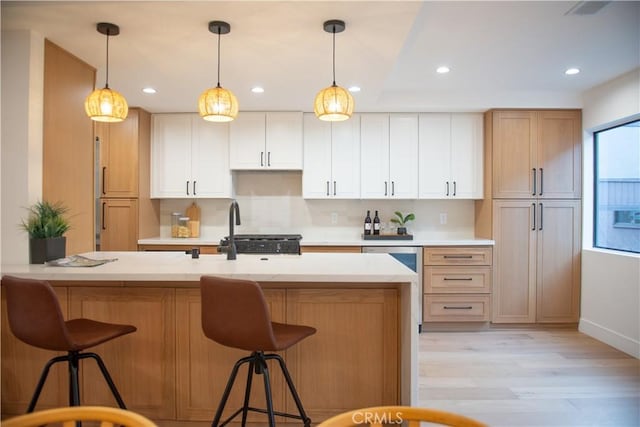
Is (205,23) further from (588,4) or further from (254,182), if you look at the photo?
(254,182)

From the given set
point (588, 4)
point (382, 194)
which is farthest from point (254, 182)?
point (588, 4)

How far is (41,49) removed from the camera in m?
2.58

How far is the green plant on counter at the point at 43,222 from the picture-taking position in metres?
2.43

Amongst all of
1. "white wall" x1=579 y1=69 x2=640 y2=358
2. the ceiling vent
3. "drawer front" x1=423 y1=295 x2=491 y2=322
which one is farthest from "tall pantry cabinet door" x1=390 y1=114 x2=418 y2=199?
the ceiling vent

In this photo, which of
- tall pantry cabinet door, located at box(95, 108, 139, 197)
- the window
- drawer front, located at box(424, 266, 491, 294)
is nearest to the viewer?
the window

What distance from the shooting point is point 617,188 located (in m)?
3.94

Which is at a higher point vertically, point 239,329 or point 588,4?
point 588,4

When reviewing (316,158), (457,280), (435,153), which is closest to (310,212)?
(316,158)

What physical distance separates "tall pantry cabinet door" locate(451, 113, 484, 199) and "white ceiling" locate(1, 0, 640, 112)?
1.06 feet

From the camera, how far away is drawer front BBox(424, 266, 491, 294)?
4.24 meters

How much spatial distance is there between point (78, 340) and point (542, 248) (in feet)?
14.0

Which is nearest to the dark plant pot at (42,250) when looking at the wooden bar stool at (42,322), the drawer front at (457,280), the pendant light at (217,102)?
the wooden bar stool at (42,322)

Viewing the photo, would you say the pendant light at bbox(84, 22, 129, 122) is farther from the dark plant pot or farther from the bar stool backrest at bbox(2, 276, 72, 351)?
the bar stool backrest at bbox(2, 276, 72, 351)

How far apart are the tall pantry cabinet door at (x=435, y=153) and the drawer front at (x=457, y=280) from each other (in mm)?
842
